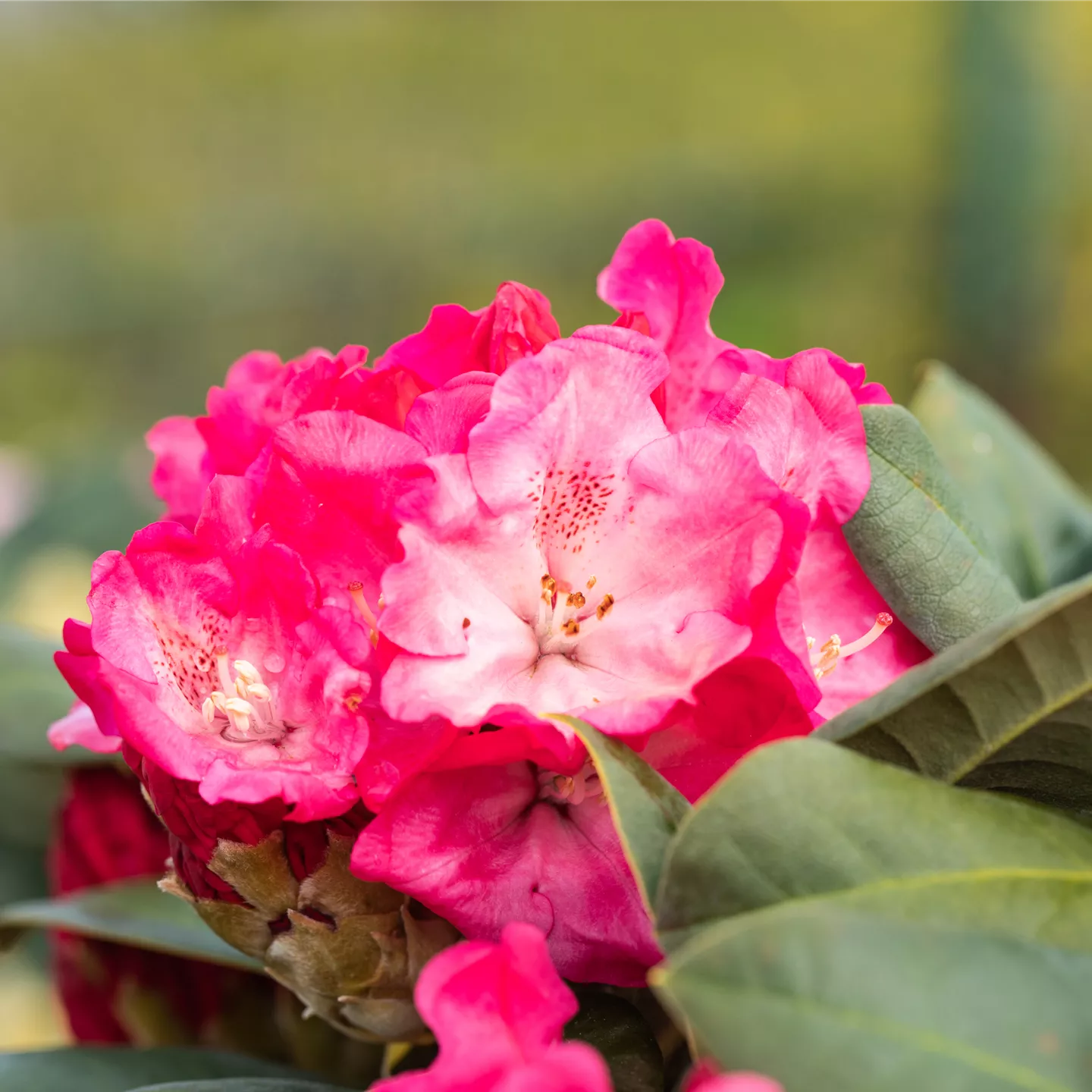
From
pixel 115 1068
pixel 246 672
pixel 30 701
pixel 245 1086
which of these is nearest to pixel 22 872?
pixel 30 701

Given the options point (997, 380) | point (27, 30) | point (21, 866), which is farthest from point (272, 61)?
point (21, 866)

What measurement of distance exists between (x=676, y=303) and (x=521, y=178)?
3.39 meters

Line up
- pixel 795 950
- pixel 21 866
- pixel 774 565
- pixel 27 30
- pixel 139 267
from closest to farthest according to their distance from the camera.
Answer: pixel 795 950 → pixel 774 565 → pixel 21 866 → pixel 139 267 → pixel 27 30

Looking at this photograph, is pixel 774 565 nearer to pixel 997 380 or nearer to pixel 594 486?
pixel 594 486

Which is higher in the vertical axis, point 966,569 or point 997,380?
point 966,569

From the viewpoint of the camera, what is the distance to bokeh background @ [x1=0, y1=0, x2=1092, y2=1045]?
10.5 feet

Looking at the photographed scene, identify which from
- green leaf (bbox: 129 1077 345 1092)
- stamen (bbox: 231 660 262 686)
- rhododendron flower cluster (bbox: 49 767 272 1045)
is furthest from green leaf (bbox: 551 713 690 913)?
rhododendron flower cluster (bbox: 49 767 272 1045)

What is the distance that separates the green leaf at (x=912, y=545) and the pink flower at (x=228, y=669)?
0.19m

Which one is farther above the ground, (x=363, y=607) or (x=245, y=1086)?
(x=363, y=607)

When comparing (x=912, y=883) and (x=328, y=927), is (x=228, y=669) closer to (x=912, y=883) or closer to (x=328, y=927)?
(x=328, y=927)

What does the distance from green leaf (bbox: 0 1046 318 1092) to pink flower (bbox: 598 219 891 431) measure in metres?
0.36

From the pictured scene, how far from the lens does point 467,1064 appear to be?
1.06ft

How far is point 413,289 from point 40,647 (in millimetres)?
3007

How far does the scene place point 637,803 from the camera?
0.36 meters
